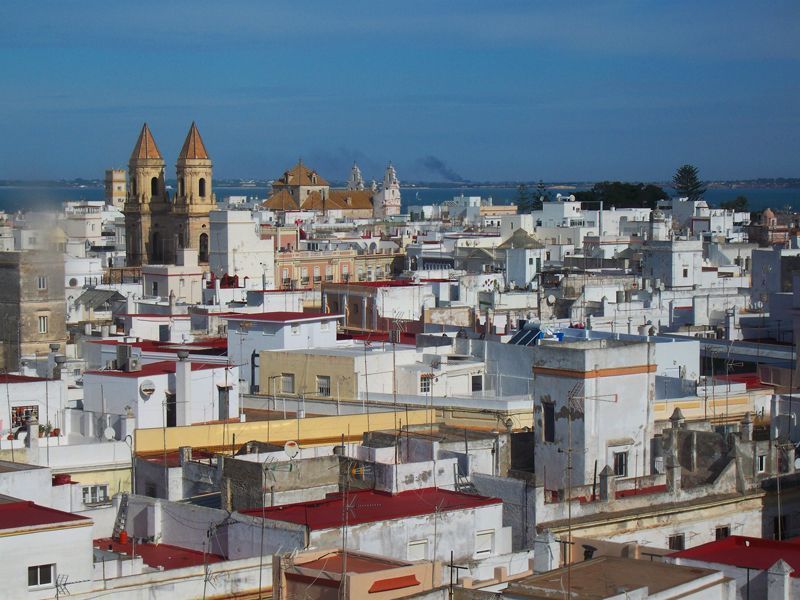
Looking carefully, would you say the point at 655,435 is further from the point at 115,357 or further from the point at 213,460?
the point at 115,357

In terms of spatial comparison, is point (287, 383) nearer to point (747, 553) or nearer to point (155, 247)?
point (747, 553)

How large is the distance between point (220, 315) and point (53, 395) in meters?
13.7

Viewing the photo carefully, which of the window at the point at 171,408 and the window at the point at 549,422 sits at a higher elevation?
the window at the point at 549,422

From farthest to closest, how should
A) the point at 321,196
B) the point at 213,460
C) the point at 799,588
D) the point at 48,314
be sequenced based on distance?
the point at 321,196
the point at 48,314
the point at 213,460
the point at 799,588

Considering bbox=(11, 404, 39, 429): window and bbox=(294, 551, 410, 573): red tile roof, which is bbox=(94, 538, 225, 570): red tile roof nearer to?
bbox=(294, 551, 410, 573): red tile roof

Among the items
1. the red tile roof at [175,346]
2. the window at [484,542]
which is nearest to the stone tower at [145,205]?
the red tile roof at [175,346]

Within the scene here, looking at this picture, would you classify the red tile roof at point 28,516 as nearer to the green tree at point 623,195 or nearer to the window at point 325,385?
the window at point 325,385

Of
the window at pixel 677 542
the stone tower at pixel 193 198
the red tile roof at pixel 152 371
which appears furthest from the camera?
the stone tower at pixel 193 198

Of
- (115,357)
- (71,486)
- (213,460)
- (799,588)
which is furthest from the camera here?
(115,357)

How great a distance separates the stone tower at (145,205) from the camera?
77500 millimetres

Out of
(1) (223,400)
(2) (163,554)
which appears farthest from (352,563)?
(1) (223,400)

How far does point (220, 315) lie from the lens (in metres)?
41.5

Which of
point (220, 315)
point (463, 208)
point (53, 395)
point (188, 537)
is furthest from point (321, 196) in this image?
point (188, 537)

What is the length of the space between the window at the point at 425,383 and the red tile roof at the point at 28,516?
1465 centimetres
